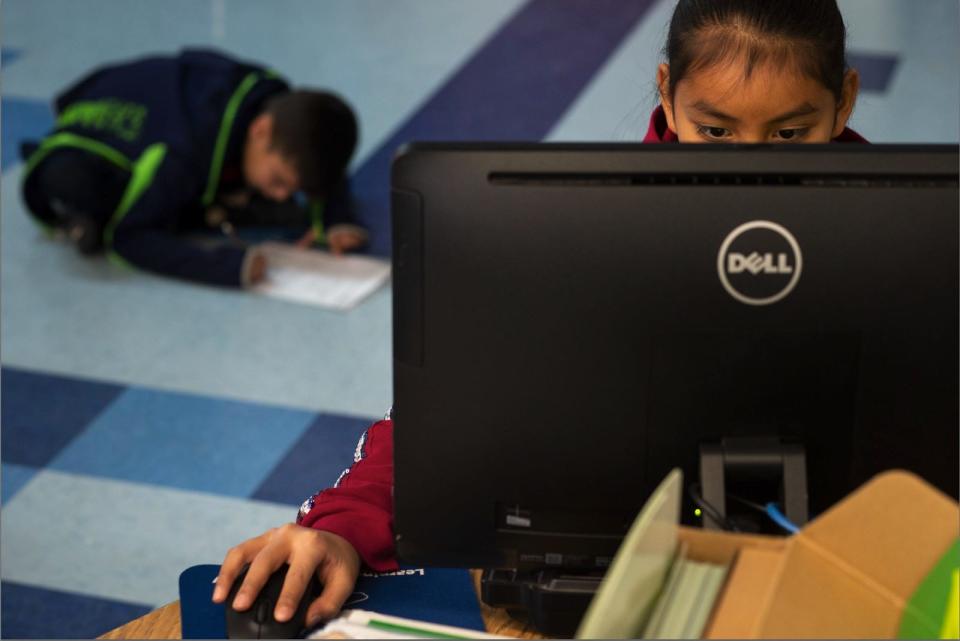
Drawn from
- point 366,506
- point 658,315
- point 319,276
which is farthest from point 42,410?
point 658,315

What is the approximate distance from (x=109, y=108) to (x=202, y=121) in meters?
0.25

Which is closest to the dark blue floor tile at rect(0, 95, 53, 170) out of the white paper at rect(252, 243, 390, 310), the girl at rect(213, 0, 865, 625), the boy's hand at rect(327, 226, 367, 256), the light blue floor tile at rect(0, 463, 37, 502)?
the white paper at rect(252, 243, 390, 310)

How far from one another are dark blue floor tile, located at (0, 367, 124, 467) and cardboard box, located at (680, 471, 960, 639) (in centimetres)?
188

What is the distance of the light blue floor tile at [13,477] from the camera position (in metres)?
2.34

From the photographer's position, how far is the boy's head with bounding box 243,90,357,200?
312 centimetres

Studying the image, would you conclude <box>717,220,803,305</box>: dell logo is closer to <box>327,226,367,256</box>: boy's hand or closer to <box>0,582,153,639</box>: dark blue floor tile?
<box>0,582,153,639</box>: dark blue floor tile

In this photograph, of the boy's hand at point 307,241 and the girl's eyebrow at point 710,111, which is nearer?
the girl's eyebrow at point 710,111

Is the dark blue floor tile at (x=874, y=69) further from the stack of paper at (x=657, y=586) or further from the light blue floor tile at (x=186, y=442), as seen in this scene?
the stack of paper at (x=657, y=586)

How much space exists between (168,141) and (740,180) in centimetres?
247

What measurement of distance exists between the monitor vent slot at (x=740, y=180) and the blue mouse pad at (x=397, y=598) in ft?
1.29

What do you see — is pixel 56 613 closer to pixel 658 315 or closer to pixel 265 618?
pixel 265 618

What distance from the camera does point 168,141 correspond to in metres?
3.17

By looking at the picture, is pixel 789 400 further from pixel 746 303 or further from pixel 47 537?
pixel 47 537

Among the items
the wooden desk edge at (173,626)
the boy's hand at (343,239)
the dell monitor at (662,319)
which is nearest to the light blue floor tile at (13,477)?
the boy's hand at (343,239)
